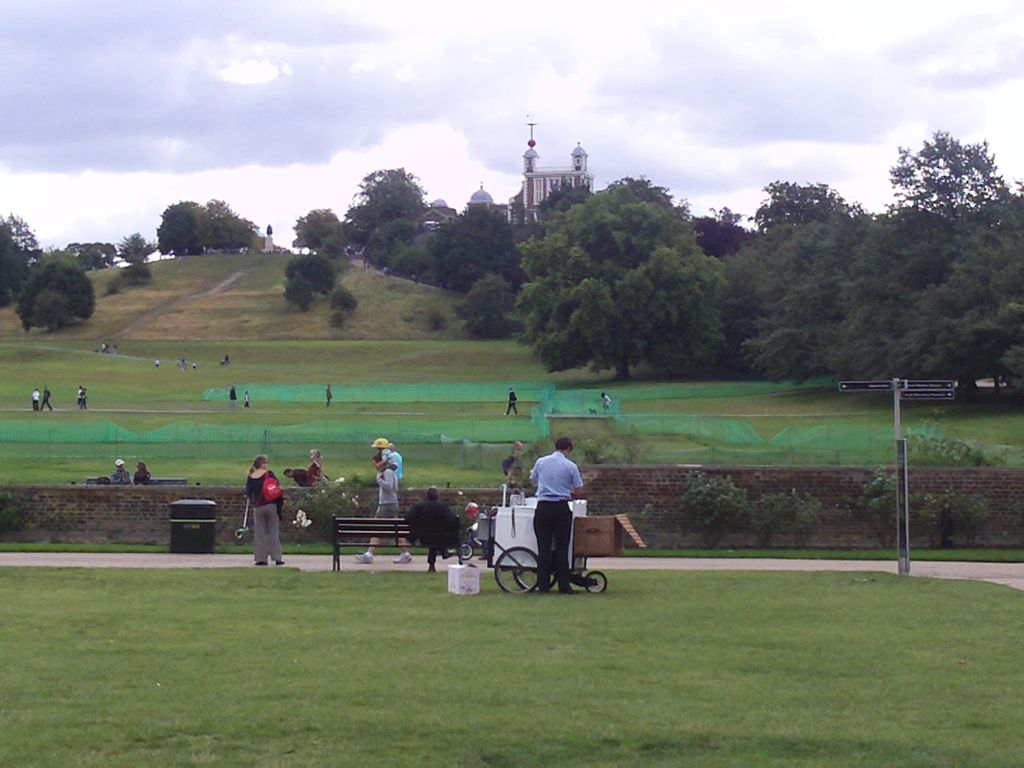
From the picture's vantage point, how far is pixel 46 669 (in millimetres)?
10719

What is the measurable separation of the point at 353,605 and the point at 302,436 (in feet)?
96.0

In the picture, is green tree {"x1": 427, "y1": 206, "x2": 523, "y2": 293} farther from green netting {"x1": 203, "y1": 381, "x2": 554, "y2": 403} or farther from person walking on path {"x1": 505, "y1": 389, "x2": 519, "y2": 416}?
person walking on path {"x1": 505, "y1": 389, "x2": 519, "y2": 416}

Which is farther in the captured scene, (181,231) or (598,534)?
(181,231)

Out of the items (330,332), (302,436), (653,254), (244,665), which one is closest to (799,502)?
(244,665)

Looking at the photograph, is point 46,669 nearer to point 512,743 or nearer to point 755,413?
point 512,743

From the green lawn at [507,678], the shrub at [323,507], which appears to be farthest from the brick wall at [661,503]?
the green lawn at [507,678]

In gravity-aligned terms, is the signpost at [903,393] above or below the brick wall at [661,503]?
above

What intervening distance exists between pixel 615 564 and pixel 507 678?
34.4 feet

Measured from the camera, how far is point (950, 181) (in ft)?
246

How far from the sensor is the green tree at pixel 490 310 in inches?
5153

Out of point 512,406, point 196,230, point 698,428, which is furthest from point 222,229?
point 698,428

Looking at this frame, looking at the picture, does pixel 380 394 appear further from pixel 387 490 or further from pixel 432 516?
pixel 432 516

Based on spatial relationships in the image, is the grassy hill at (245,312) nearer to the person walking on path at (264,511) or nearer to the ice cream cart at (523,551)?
the person walking on path at (264,511)

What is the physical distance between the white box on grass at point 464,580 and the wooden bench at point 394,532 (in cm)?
253
